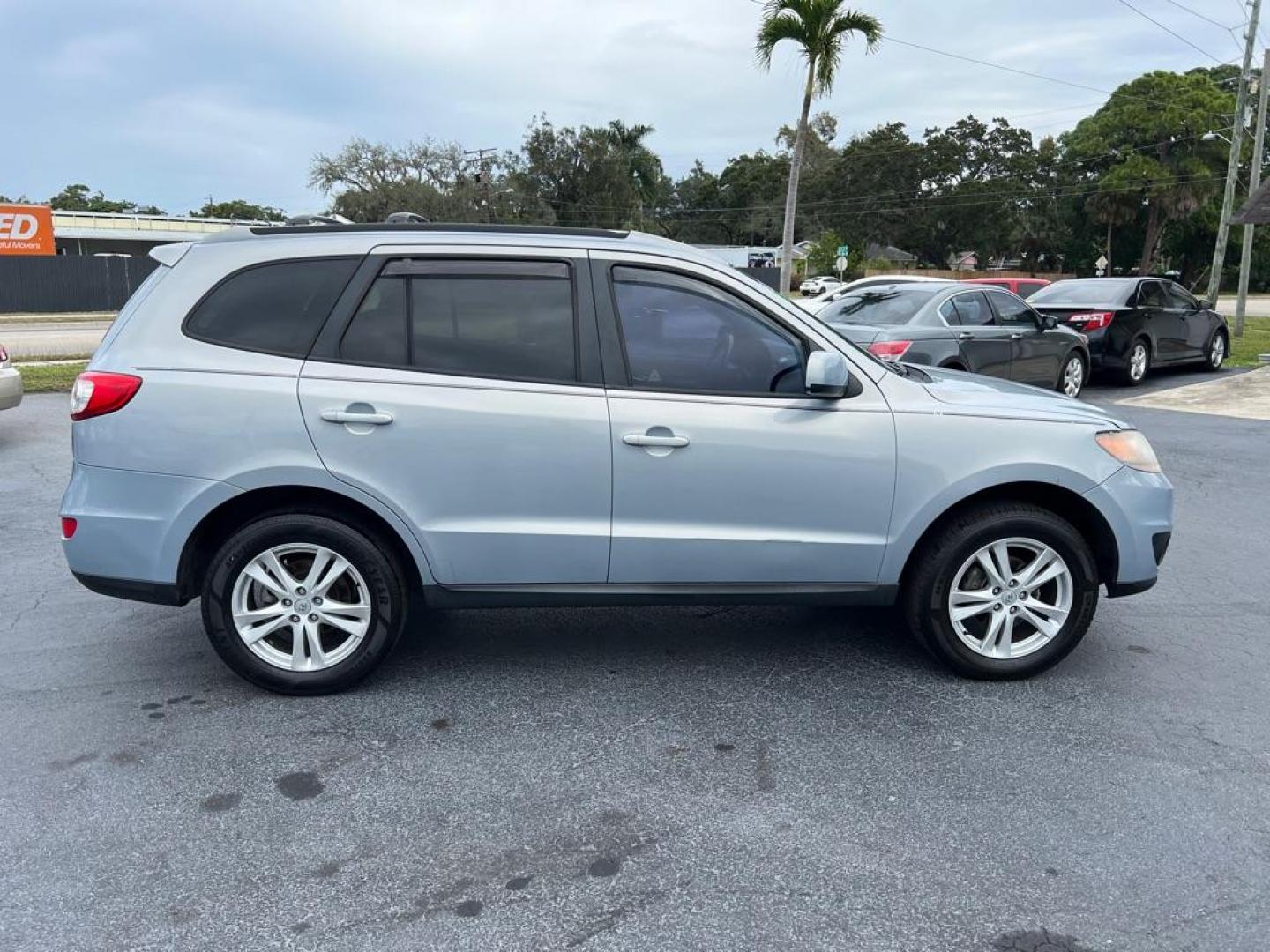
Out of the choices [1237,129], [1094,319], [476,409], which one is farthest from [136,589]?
[1237,129]

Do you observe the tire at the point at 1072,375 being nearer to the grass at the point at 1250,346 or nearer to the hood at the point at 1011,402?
the grass at the point at 1250,346

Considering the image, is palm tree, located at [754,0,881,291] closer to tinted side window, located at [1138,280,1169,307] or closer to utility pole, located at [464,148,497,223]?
tinted side window, located at [1138,280,1169,307]

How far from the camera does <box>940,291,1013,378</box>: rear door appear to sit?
1073cm

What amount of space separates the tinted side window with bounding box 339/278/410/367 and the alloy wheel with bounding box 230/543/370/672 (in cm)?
80

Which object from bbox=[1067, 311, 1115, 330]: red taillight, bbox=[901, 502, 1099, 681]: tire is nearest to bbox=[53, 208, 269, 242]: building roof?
bbox=[1067, 311, 1115, 330]: red taillight

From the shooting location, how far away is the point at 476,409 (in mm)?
3885

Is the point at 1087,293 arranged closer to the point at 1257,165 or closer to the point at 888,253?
the point at 1257,165

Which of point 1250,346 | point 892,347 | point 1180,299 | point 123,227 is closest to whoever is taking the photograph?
point 892,347

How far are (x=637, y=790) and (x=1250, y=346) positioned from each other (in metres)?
22.7

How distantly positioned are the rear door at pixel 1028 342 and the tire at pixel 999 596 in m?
7.77

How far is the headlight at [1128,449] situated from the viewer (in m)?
Answer: 4.23

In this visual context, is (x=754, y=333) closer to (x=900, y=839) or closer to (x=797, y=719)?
(x=797, y=719)

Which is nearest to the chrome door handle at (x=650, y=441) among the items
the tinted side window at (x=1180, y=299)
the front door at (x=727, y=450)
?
the front door at (x=727, y=450)

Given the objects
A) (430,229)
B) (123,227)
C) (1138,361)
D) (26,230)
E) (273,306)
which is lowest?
(1138,361)
